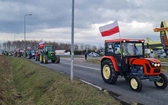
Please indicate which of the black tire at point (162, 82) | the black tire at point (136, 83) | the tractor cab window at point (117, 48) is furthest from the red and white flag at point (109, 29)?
the black tire at point (162, 82)

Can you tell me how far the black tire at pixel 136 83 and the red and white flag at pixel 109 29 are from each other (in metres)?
2.78

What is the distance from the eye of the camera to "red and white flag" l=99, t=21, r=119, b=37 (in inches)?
419

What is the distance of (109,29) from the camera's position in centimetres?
1090

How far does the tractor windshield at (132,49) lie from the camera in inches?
398

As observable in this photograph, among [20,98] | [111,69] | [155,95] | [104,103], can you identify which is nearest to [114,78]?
[111,69]

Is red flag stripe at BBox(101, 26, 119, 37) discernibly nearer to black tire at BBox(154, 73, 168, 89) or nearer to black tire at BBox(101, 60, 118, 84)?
black tire at BBox(101, 60, 118, 84)

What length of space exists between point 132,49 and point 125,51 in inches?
16.4

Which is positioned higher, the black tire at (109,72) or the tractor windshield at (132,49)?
the tractor windshield at (132,49)

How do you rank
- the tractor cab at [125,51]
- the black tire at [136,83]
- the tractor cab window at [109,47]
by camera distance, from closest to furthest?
the black tire at [136,83], the tractor cab at [125,51], the tractor cab window at [109,47]

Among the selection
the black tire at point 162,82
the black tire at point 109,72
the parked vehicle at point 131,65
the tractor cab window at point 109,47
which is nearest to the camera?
the parked vehicle at point 131,65

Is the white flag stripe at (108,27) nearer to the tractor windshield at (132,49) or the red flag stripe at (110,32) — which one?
the red flag stripe at (110,32)

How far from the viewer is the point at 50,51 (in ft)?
92.5

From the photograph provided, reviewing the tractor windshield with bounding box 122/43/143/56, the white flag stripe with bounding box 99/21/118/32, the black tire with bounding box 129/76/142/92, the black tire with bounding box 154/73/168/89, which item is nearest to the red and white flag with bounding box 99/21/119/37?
the white flag stripe with bounding box 99/21/118/32

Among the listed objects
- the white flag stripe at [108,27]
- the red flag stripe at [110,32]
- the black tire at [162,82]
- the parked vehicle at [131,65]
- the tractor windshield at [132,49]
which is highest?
the white flag stripe at [108,27]
